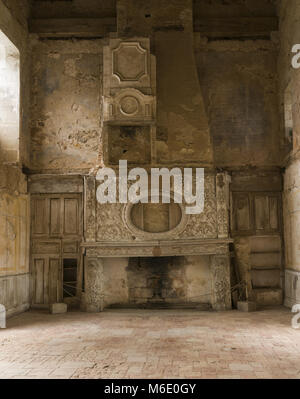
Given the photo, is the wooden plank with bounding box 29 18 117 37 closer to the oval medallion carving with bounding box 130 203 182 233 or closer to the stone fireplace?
the stone fireplace

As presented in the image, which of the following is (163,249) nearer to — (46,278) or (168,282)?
(168,282)

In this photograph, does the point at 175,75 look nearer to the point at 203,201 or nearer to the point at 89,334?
the point at 203,201

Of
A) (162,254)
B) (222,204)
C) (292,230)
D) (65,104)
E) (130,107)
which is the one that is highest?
(65,104)

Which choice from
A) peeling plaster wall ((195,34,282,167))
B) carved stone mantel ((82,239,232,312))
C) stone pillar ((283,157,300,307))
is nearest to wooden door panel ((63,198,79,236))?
carved stone mantel ((82,239,232,312))

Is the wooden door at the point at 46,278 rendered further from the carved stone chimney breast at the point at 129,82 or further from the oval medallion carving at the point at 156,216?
the carved stone chimney breast at the point at 129,82

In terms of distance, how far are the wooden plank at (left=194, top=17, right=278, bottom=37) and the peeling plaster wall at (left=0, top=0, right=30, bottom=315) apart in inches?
178

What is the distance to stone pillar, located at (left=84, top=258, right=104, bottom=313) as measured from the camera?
9430mm

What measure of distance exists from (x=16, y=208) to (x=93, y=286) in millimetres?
2513

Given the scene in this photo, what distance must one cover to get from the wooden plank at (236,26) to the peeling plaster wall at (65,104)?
9.18 ft

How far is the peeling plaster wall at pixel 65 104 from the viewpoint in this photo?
10.5 metres

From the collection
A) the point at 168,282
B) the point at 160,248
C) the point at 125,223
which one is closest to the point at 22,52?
the point at 125,223

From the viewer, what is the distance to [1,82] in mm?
9781

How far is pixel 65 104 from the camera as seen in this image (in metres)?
10.6

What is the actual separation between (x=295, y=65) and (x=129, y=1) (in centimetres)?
465
